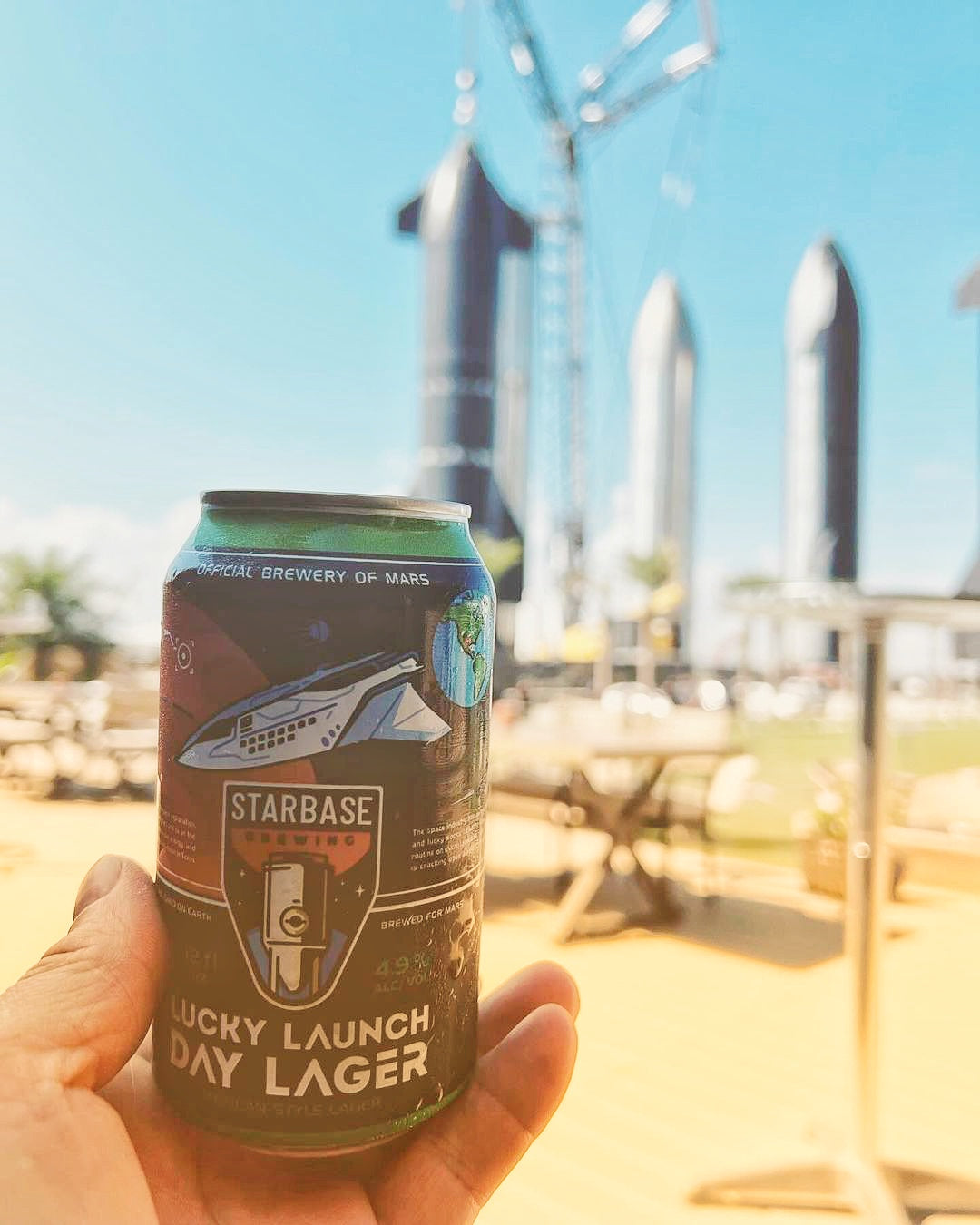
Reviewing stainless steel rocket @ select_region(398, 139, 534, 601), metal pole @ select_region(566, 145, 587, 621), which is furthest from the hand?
metal pole @ select_region(566, 145, 587, 621)

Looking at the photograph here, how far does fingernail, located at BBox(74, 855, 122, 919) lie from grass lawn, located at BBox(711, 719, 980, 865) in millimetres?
1673

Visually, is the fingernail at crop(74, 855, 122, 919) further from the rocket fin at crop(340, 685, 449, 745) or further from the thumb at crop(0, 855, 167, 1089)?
the rocket fin at crop(340, 685, 449, 745)

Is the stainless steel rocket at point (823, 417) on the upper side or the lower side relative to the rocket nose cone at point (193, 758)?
upper

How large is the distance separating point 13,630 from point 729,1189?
10.0 meters

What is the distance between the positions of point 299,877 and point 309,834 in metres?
0.04

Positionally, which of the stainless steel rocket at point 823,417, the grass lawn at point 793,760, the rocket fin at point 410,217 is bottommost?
the grass lawn at point 793,760

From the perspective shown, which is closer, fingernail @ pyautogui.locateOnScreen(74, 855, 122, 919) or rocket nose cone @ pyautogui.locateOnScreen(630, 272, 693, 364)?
fingernail @ pyautogui.locateOnScreen(74, 855, 122, 919)

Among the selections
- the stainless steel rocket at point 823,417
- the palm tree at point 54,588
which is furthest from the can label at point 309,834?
the stainless steel rocket at point 823,417

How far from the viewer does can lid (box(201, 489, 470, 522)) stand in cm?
92

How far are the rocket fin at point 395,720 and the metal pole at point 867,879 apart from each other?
1270 mm

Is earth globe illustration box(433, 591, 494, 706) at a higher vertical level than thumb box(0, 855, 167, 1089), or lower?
higher

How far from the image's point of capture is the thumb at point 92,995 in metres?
0.91

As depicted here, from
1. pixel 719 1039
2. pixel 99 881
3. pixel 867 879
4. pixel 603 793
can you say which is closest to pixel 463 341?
pixel 603 793

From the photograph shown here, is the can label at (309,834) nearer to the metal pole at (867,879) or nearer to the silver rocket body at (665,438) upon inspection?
the metal pole at (867,879)
